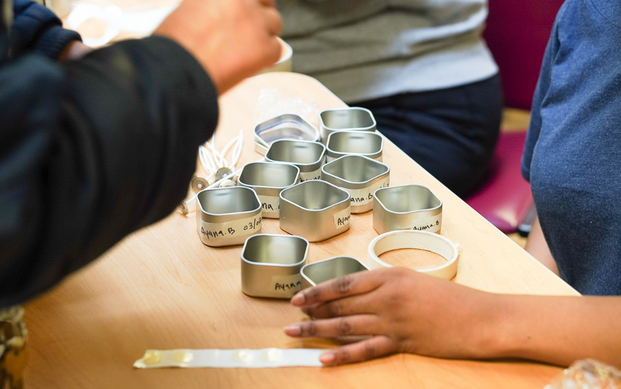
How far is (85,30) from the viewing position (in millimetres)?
1500

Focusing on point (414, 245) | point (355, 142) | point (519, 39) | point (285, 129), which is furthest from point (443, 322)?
point (519, 39)

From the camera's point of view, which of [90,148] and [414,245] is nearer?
[90,148]

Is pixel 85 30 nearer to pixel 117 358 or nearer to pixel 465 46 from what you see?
pixel 465 46

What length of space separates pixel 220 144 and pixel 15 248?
2.18ft

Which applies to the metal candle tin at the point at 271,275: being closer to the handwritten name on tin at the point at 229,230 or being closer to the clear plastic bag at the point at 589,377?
the handwritten name on tin at the point at 229,230

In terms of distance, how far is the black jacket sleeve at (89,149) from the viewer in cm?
35

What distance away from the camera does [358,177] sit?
2.88ft

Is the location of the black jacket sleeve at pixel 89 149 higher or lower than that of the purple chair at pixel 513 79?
higher

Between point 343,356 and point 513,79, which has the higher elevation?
point 343,356

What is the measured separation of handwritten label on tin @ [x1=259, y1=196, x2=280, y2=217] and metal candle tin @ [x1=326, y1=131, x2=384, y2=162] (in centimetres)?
16

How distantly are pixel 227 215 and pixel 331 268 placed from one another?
151 mm

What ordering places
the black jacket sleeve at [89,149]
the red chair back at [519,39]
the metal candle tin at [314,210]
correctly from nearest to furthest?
1. the black jacket sleeve at [89,149]
2. the metal candle tin at [314,210]
3. the red chair back at [519,39]

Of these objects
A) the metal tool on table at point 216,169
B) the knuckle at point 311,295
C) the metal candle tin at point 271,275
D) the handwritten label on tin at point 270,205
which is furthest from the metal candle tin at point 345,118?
the knuckle at point 311,295

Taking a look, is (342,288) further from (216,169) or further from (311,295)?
(216,169)
